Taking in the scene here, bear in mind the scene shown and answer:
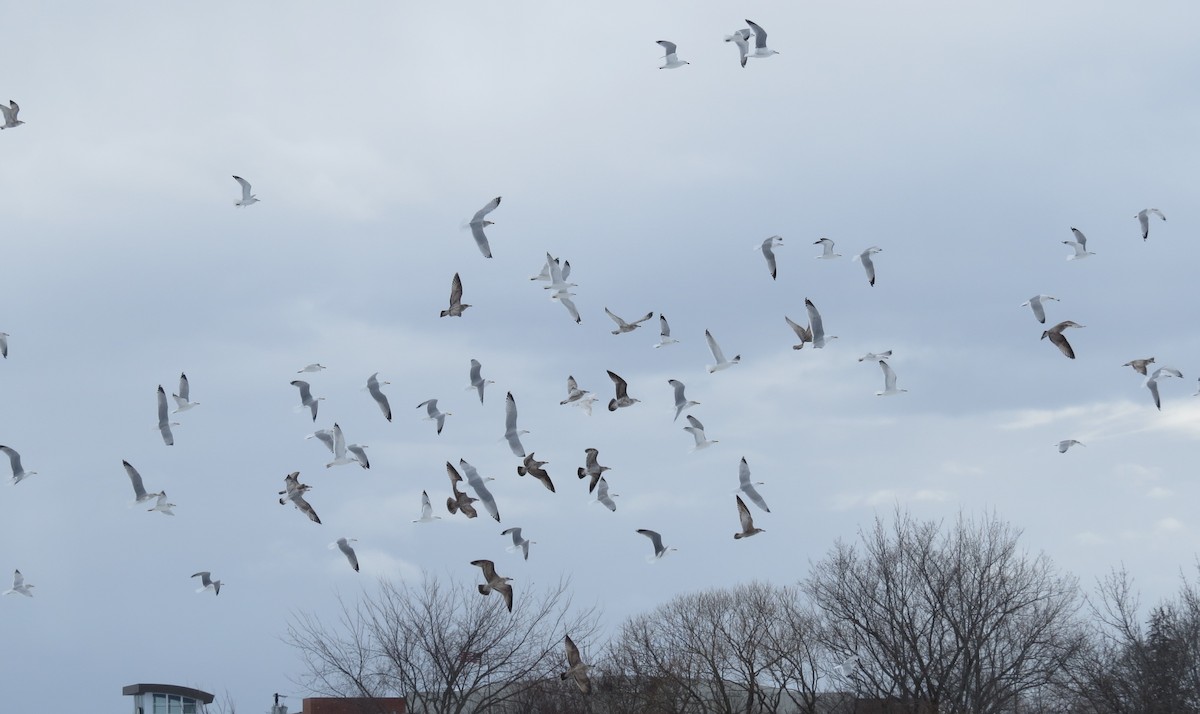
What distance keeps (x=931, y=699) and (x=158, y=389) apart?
96.8 ft

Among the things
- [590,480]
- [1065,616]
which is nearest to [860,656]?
[1065,616]

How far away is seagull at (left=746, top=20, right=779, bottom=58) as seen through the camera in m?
25.8

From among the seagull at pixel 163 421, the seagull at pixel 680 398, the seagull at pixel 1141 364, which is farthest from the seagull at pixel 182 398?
the seagull at pixel 1141 364

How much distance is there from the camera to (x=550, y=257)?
88.3 ft

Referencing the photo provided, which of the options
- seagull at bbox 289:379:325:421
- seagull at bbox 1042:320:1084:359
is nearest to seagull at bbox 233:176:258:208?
seagull at bbox 289:379:325:421

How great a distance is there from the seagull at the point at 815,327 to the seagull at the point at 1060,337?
3990 mm

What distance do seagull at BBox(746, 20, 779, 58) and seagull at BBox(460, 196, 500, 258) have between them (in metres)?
5.19

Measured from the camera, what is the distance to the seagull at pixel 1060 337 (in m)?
25.3

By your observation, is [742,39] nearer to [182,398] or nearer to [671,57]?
[671,57]

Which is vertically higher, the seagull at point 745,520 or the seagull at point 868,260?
the seagull at point 868,260

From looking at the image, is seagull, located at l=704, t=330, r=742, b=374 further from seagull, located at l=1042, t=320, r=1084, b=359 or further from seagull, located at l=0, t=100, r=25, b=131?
seagull, located at l=0, t=100, r=25, b=131

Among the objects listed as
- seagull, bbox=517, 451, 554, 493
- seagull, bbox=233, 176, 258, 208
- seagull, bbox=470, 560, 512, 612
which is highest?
seagull, bbox=233, 176, 258, 208

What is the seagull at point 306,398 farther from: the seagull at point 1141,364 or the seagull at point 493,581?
the seagull at point 1141,364

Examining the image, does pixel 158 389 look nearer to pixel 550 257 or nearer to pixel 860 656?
pixel 550 257
